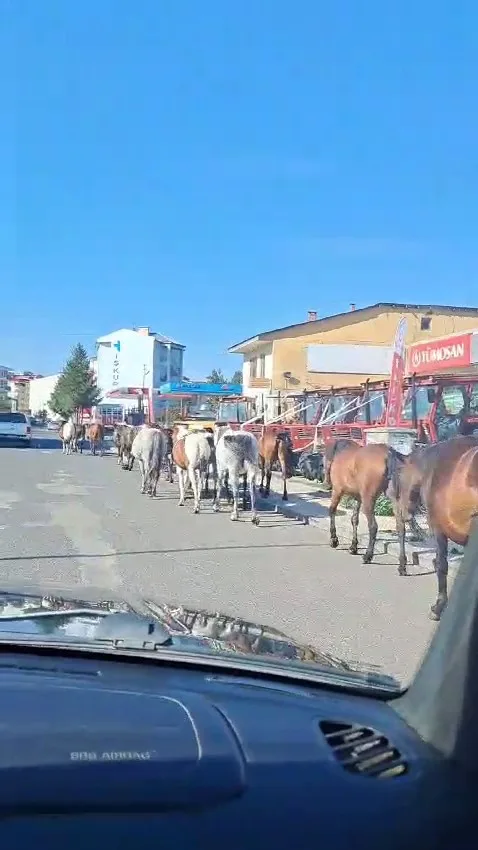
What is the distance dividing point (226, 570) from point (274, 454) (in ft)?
31.9

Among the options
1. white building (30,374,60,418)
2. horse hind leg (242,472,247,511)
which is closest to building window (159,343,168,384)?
white building (30,374,60,418)

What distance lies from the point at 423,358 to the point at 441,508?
454 inches

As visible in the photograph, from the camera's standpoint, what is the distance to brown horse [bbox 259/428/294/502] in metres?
19.9

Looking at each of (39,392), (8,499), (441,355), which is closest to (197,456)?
(8,499)

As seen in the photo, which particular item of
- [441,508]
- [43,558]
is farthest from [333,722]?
[43,558]

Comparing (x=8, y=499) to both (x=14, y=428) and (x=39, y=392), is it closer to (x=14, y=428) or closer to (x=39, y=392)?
(x=14, y=428)

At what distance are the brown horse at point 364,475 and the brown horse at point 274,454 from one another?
636 cm

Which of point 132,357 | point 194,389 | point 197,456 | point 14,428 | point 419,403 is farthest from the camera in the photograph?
point 132,357

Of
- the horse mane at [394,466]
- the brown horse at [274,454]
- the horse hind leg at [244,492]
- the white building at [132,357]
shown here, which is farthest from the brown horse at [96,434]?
the white building at [132,357]

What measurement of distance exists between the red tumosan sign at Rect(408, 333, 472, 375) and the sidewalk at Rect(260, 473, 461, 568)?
365cm

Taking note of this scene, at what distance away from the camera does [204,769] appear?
1.92 metres

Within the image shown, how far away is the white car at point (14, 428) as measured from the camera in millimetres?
42938

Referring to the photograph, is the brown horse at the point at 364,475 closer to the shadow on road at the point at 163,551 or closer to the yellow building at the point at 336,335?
the shadow on road at the point at 163,551

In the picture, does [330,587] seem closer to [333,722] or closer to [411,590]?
[411,590]
